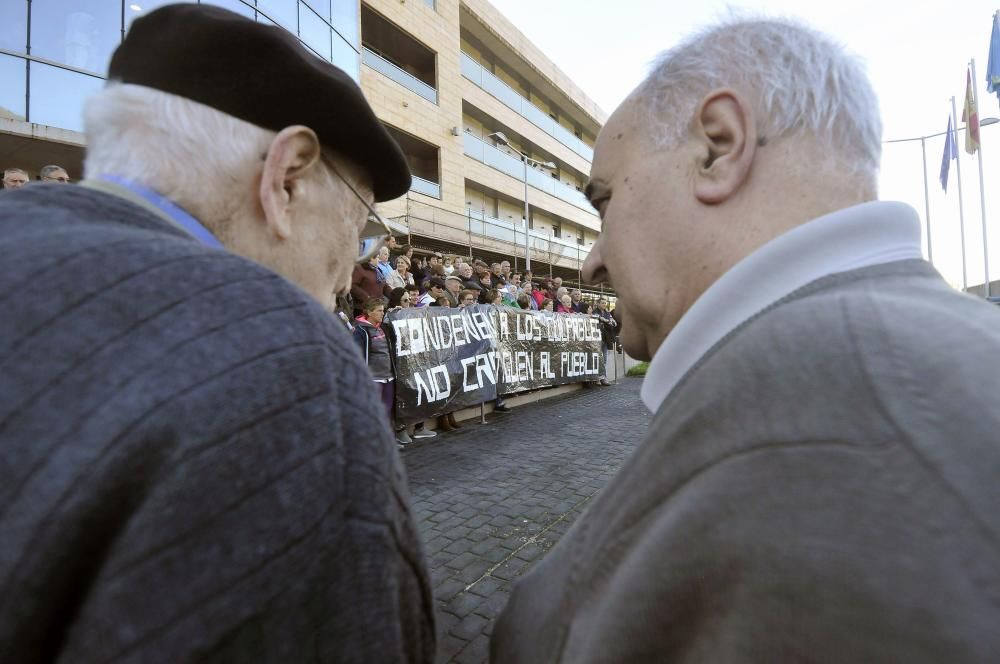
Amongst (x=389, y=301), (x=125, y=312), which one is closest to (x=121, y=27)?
(x=389, y=301)

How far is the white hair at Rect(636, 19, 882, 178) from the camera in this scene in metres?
1.06

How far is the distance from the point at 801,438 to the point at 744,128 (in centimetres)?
71

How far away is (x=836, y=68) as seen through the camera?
1.08 meters

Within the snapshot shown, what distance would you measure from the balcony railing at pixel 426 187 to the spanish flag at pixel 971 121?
62.6 feet

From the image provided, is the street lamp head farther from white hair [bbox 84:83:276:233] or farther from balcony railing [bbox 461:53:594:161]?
white hair [bbox 84:83:276:233]

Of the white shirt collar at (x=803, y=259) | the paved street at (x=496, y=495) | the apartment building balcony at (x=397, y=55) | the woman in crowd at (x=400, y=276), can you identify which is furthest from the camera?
the apartment building balcony at (x=397, y=55)

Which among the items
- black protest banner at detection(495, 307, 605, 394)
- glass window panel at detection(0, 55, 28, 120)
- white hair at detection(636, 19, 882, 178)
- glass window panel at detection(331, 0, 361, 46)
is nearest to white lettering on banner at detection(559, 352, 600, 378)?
black protest banner at detection(495, 307, 605, 394)

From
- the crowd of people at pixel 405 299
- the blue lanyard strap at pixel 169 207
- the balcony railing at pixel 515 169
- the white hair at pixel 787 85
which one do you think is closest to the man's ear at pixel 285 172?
the blue lanyard strap at pixel 169 207

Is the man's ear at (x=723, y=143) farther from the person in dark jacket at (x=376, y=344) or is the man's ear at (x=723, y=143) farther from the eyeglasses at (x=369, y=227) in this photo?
the person in dark jacket at (x=376, y=344)

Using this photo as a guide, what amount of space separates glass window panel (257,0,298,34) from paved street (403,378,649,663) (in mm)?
11834

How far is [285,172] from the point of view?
1151mm

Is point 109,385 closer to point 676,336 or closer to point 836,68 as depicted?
point 676,336

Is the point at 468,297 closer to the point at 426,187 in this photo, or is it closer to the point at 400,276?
the point at 400,276

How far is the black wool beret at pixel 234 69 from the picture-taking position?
107cm
